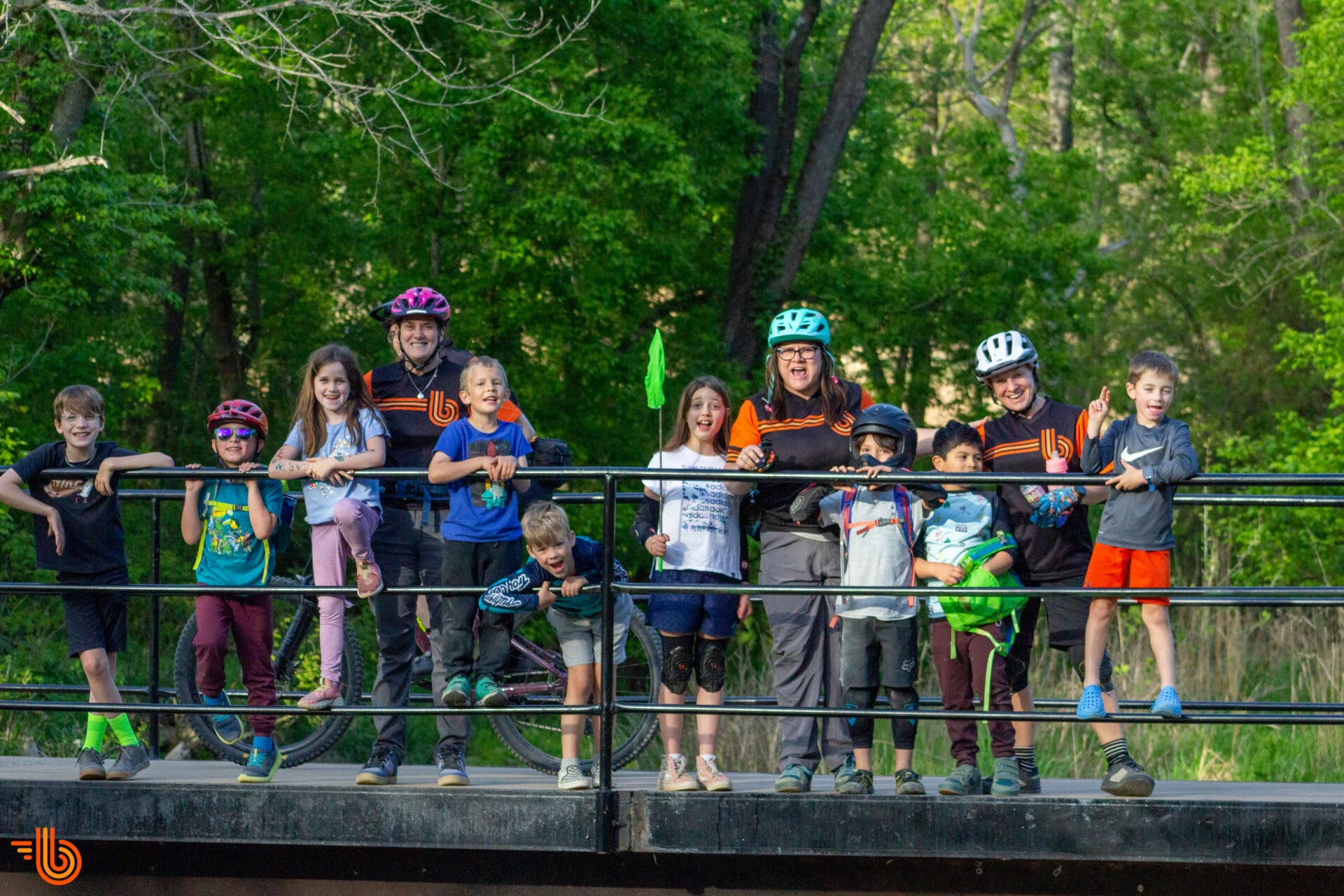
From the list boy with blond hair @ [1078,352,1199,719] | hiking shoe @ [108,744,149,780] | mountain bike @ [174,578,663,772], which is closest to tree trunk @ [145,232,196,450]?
mountain bike @ [174,578,663,772]

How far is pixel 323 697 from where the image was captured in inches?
244

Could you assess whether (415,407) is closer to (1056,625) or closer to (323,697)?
(323,697)

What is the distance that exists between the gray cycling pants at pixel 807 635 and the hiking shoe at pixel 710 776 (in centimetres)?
30

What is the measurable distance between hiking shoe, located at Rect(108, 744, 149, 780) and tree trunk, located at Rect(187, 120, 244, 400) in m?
17.1

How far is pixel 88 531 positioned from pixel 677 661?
Result: 248 centimetres

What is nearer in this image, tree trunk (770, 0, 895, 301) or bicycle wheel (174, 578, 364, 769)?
bicycle wheel (174, 578, 364, 769)

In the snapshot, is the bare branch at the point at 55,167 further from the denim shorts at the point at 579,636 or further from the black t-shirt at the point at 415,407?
the denim shorts at the point at 579,636

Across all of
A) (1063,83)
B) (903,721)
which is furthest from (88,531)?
(1063,83)

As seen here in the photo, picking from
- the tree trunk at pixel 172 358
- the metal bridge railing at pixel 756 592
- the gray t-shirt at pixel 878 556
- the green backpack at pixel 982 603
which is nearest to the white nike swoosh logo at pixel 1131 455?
the metal bridge railing at pixel 756 592

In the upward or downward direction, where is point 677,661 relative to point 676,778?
upward

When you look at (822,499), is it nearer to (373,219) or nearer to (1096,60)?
(373,219)

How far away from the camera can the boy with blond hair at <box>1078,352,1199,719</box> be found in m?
5.64

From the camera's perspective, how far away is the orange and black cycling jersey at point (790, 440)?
611 centimetres

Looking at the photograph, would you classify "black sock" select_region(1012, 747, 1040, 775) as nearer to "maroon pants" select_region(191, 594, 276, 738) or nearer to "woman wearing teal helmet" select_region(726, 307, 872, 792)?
"woman wearing teal helmet" select_region(726, 307, 872, 792)
